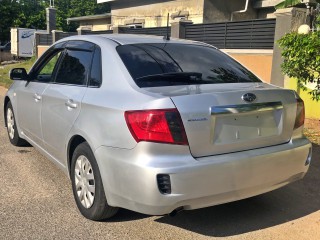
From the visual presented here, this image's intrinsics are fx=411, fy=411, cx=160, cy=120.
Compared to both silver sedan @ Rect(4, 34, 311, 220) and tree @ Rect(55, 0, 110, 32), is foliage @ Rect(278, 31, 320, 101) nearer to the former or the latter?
silver sedan @ Rect(4, 34, 311, 220)

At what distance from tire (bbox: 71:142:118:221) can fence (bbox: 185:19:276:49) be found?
717cm

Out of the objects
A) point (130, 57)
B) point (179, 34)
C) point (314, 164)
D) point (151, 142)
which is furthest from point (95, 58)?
point (179, 34)

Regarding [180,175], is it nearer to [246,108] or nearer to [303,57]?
[246,108]

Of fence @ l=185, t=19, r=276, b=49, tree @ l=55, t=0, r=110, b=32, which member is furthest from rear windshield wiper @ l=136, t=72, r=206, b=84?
tree @ l=55, t=0, r=110, b=32

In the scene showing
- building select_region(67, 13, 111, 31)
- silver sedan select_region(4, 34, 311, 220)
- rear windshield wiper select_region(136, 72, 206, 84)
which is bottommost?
silver sedan select_region(4, 34, 311, 220)

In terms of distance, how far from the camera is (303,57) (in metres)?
6.35

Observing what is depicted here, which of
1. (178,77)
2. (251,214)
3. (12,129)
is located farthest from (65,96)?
(12,129)

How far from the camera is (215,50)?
445 centimetres

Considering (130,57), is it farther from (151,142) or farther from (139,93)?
(151,142)

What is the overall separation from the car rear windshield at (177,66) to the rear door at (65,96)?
0.51 m

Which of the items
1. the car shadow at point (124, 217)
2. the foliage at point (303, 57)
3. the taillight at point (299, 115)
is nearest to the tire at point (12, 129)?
the car shadow at point (124, 217)

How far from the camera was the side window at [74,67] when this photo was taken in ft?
13.1

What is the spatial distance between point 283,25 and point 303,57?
111 inches

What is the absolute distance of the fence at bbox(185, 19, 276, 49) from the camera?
991 cm
